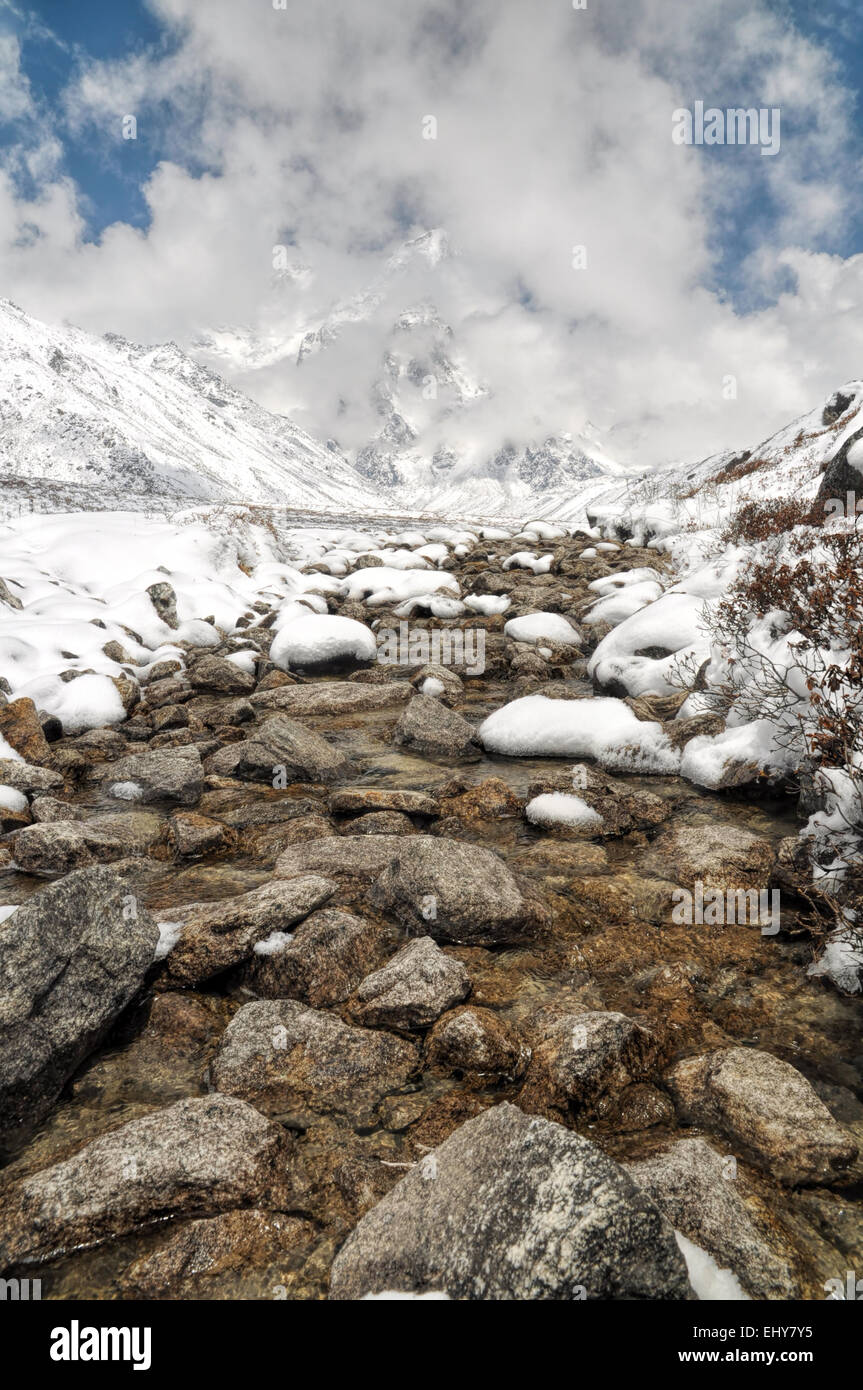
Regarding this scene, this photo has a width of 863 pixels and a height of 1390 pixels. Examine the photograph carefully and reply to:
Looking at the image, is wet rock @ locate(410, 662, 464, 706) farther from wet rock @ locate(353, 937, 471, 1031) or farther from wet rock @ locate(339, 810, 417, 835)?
wet rock @ locate(353, 937, 471, 1031)

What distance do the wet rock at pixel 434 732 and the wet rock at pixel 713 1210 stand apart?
7.20 m

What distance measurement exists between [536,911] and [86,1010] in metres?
3.70

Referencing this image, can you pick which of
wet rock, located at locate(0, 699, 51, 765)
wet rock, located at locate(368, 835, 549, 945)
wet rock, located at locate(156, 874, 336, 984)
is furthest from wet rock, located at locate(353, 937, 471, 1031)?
wet rock, located at locate(0, 699, 51, 765)

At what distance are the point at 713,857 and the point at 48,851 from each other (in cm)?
712

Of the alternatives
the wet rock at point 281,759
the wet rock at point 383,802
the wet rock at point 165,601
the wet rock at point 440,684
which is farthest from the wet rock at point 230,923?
the wet rock at point 165,601

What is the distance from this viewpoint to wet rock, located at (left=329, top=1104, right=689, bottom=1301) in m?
2.64

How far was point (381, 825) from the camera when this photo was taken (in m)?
8.02

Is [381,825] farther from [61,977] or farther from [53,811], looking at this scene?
[53,811]

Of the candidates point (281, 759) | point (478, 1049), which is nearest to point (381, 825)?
point (281, 759)

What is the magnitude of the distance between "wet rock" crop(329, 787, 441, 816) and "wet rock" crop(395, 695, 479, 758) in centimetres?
205

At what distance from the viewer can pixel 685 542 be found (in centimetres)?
2575

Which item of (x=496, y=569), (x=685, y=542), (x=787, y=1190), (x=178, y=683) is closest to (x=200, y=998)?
(x=787, y=1190)
